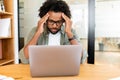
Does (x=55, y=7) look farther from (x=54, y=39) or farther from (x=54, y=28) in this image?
(x=54, y=39)

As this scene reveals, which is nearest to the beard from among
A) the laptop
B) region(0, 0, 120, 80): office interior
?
the laptop

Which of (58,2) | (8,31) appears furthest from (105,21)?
(8,31)

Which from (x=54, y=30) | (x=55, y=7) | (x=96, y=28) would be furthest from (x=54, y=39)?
(x=96, y=28)

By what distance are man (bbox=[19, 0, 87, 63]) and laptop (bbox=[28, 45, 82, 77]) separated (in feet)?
2.08

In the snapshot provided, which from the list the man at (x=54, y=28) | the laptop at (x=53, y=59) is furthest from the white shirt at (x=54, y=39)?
the laptop at (x=53, y=59)

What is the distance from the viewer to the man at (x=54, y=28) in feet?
6.11

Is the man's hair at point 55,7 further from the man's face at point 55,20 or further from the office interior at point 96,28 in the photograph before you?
the office interior at point 96,28

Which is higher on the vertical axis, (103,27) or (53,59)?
(103,27)

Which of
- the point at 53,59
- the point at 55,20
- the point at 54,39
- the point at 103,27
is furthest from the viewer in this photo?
the point at 103,27

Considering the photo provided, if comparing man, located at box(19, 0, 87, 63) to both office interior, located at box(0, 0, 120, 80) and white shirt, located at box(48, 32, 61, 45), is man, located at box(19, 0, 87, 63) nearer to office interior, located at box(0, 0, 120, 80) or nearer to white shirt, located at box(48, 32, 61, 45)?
white shirt, located at box(48, 32, 61, 45)

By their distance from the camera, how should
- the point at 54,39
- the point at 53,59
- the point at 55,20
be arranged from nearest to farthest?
1. the point at 53,59
2. the point at 55,20
3. the point at 54,39

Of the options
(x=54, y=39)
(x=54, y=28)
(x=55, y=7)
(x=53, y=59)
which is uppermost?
(x=55, y=7)

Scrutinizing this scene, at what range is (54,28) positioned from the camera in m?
1.93

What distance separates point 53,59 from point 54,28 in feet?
2.59
